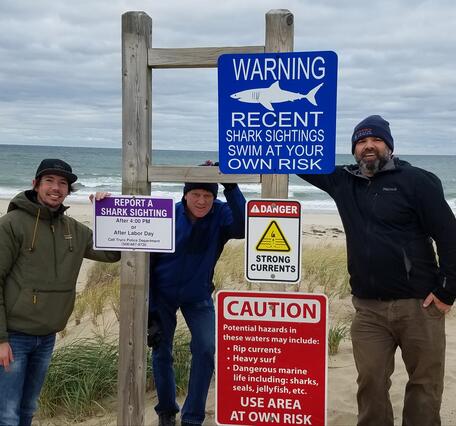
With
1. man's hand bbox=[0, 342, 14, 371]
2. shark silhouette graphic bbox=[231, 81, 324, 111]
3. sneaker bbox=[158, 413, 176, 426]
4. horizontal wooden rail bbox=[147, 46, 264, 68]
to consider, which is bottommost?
sneaker bbox=[158, 413, 176, 426]

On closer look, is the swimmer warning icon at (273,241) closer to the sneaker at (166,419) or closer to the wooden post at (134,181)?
the wooden post at (134,181)

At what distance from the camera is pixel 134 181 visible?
3.46 metres

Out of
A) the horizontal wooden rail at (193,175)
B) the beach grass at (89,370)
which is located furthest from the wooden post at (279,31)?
the beach grass at (89,370)

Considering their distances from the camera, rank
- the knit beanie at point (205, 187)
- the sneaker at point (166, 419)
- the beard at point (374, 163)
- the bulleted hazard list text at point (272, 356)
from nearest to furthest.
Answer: the bulleted hazard list text at point (272, 356) < the beard at point (374, 163) < the knit beanie at point (205, 187) < the sneaker at point (166, 419)

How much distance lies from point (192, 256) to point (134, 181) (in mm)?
995

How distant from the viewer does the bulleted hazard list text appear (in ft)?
10.5

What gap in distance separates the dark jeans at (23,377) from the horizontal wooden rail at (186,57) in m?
→ 1.84

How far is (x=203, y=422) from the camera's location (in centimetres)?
452

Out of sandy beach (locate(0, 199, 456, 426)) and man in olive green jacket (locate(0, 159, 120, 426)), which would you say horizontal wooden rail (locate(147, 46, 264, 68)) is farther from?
sandy beach (locate(0, 199, 456, 426))

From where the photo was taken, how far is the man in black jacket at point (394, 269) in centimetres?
365

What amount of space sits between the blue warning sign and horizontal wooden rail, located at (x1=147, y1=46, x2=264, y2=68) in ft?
0.31

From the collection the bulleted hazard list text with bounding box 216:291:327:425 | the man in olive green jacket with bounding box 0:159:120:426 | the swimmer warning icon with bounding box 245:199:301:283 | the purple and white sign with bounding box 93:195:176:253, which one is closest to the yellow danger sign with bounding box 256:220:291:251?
the swimmer warning icon with bounding box 245:199:301:283

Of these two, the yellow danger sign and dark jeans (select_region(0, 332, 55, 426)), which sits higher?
the yellow danger sign

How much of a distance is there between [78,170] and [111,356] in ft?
187
